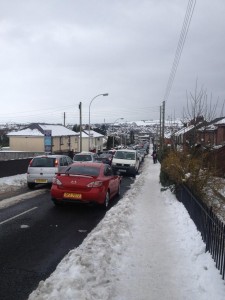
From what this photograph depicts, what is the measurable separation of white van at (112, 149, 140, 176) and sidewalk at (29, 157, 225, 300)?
61.0 ft

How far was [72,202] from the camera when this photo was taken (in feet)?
39.5

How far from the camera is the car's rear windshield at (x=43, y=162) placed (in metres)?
18.0

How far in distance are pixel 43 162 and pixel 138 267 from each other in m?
12.5

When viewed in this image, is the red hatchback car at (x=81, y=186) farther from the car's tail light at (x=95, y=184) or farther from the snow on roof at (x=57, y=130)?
the snow on roof at (x=57, y=130)

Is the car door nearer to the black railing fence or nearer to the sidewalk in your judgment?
the sidewalk

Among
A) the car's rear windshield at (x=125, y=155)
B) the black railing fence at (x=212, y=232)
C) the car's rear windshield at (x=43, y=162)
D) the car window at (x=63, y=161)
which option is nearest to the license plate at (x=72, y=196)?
the black railing fence at (x=212, y=232)

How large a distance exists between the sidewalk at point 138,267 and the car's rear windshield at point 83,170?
3353 millimetres

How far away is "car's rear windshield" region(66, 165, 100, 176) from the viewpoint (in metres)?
12.6

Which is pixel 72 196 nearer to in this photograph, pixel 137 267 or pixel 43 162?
pixel 137 267

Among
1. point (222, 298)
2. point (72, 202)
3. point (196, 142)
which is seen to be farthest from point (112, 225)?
point (196, 142)

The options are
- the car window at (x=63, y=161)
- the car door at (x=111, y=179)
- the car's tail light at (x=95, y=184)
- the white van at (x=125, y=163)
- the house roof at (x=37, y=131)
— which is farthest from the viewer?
the house roof at (x=37, y=131)

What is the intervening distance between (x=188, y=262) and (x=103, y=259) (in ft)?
4.91

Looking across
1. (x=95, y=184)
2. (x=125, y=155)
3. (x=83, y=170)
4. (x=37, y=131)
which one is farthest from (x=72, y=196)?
(x=37, y=131)

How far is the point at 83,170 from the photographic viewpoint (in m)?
12.8
